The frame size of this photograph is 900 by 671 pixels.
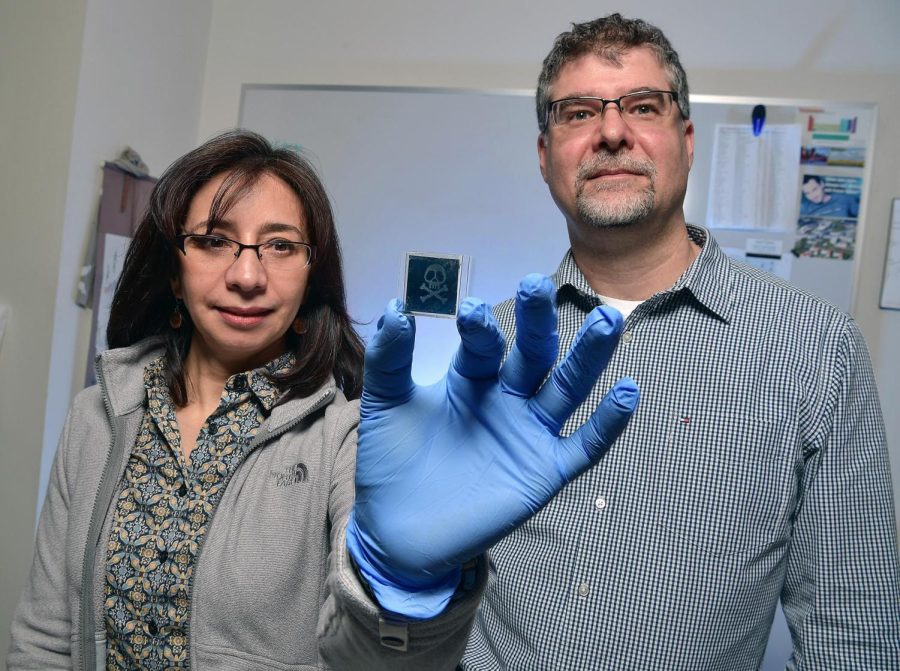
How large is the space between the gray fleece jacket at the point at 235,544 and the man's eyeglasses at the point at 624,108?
2.09 ft

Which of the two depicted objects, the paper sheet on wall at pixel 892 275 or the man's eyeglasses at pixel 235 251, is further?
the paper sheet on wall at pixel 892 275

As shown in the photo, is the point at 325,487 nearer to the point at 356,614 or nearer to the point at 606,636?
the point at 356,614

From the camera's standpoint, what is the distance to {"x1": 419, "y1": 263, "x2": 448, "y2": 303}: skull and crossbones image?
2322 millimetres

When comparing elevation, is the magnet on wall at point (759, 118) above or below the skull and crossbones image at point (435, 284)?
above

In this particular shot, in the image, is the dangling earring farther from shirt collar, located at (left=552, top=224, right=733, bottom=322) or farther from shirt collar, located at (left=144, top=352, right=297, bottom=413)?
shirt collar, located at (left=552, top=224, right=733, bottom=322)

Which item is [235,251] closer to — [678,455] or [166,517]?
[166,517]

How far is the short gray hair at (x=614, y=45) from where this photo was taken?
4.45 ft

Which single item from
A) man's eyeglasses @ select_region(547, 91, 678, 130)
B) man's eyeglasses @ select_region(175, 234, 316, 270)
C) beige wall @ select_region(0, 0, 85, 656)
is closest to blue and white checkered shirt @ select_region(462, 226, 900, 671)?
man's eyeglasses @ select_region(547, 91, 678, 130)

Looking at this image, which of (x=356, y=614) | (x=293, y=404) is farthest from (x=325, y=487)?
(x=356, y=614)

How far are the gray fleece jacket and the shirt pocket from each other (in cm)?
52

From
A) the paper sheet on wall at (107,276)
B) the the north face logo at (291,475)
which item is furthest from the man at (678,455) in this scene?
the paper sheet on wall at (107,276)

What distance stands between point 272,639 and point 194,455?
10.9 inches

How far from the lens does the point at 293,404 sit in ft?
3.68

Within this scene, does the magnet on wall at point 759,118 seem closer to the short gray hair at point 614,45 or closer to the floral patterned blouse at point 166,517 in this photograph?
the short gray hair at point 614,45
